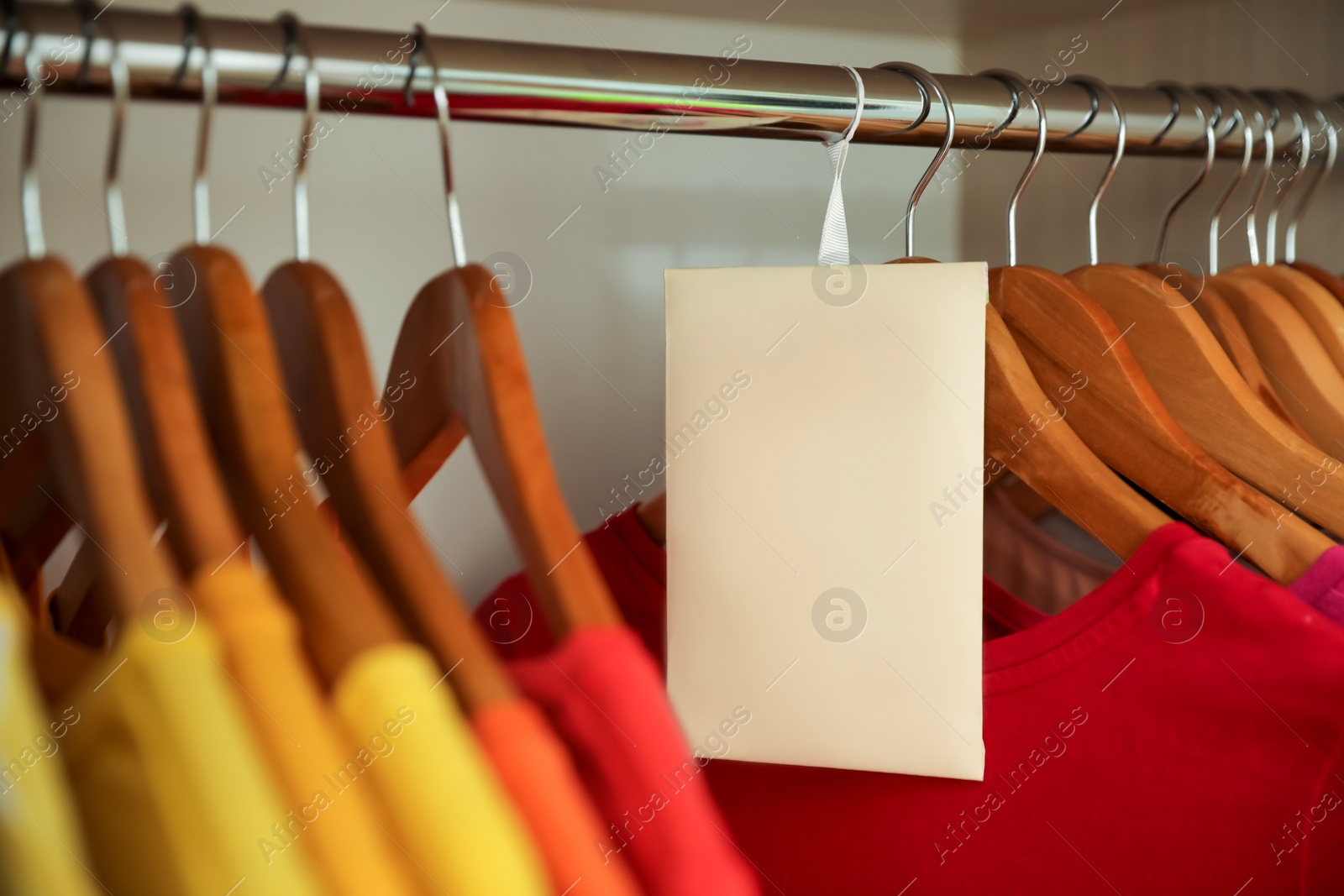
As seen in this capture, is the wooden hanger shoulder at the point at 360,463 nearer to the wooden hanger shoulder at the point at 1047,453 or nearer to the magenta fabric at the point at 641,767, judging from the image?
the magenta fabric at the point at 641,767

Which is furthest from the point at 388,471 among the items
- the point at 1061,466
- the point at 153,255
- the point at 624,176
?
the point at 624,176

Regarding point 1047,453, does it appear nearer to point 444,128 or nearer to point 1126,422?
point 1126,422

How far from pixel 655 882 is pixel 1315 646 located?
1.27ft

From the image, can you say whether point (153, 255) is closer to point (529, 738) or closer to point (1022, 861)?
point (529, 738)

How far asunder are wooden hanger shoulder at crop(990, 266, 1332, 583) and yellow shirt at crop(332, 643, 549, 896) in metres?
0.46

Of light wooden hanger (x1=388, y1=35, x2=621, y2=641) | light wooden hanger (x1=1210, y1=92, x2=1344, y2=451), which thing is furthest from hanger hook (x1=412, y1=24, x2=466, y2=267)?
light wooden hanger (x1=1210, y1=92, x2=1344, y2=451)

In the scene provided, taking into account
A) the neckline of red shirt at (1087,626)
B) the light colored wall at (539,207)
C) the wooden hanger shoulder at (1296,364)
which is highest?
the light colored wall at (539,207)

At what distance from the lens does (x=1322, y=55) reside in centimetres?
88

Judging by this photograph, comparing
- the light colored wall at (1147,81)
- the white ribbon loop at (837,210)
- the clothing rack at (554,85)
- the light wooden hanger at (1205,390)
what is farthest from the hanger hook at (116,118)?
the light colored wall at (1147,81)

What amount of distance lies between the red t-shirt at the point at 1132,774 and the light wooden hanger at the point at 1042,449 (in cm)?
3

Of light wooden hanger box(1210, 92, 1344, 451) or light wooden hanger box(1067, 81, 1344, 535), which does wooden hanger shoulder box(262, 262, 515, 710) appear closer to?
light wooden hanger box(1067, 81, 1344, 535)

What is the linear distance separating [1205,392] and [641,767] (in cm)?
49

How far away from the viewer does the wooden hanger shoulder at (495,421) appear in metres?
0.39

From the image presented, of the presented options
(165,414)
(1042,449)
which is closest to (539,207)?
(1042,449)
